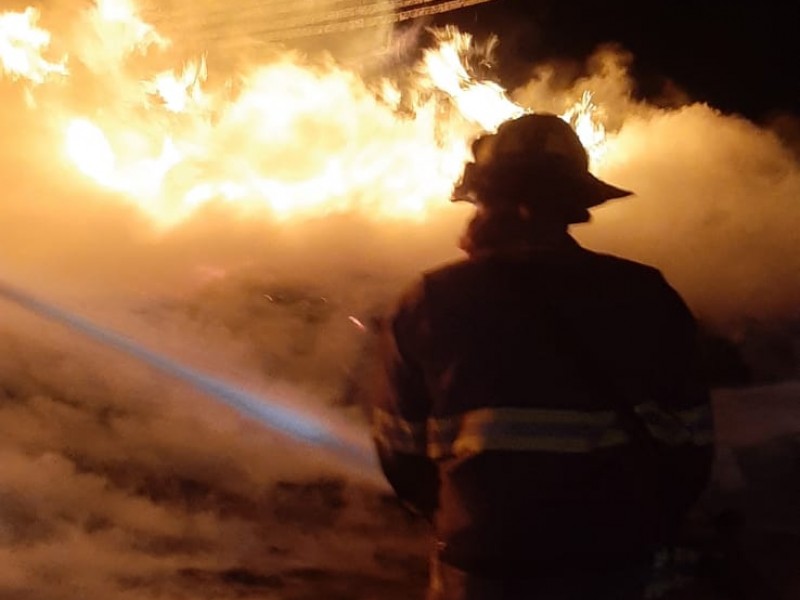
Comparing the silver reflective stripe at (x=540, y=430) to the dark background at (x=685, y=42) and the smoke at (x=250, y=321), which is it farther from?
the dark background at (x=685, y=42)

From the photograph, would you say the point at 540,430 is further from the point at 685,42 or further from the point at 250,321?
the point at 685,42

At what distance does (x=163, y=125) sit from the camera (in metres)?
2.60

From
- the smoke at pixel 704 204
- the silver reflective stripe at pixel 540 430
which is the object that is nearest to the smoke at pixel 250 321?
the smoke at pixel 704 204

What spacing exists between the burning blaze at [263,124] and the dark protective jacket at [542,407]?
22.6 inches

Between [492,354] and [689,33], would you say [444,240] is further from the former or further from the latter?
[689,33]

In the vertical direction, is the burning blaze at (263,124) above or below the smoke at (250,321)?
above

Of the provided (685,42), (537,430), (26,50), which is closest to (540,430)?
(537,430)

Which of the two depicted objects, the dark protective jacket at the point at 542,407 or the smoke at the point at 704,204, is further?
the smoke at the point at 704,204

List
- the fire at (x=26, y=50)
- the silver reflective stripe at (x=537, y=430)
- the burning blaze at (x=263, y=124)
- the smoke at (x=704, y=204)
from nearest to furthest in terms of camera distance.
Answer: the silver reflective stripe at (x=537, y=430) < the smoke at (x=704, y=204) < the burning blaze at (x=263, y=124) < the fire at (x=26, y=50)

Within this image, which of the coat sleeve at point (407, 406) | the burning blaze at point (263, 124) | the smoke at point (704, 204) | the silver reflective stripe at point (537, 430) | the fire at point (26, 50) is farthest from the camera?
the fire at point (26, 50)

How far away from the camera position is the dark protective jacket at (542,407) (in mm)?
1705

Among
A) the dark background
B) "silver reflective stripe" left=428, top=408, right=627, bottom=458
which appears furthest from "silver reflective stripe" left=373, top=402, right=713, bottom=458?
the dark background

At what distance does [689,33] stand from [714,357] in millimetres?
804

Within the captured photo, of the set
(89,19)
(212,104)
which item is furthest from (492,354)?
(89,19)
